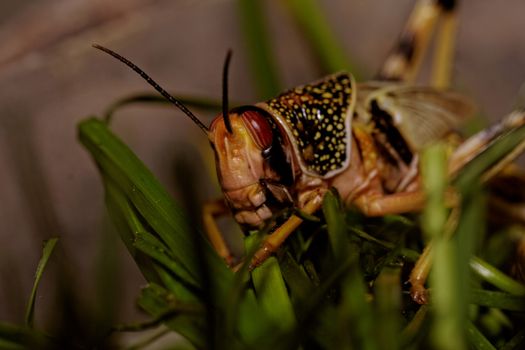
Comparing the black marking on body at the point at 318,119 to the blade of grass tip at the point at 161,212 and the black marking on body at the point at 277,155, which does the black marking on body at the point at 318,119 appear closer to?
the black marking on body at the point at 277,155

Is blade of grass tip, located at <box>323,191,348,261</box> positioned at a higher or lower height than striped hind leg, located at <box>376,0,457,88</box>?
lower

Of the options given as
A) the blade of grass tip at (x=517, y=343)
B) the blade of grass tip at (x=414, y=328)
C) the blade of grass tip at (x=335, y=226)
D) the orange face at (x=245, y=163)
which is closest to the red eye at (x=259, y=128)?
the orange face at (x=245, y=163)

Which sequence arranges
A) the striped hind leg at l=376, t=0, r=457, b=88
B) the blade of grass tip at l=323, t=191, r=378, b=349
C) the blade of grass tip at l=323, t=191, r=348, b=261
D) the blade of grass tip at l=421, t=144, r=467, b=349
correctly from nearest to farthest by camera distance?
the blade of grass tip at l=421, t=144, r=467, b=349, the blade of grass tip at l=323, t=191, r=378, b=349, the blade of grass tip at l=323, t=191, r=348, b=261, the striped hind leg at l=376, t=0, r=457, b=88

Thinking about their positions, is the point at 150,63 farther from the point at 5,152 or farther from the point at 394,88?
the point at 394,88

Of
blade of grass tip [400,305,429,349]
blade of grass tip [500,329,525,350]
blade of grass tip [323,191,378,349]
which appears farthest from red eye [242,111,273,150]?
blade of grass tip [500,329,525,350]

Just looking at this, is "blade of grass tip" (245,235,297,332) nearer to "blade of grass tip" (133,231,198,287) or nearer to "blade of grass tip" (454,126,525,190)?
"blade of grass tip" (133,231,198,287)

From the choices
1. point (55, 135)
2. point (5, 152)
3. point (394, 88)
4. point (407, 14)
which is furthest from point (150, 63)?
point (394, 88)
